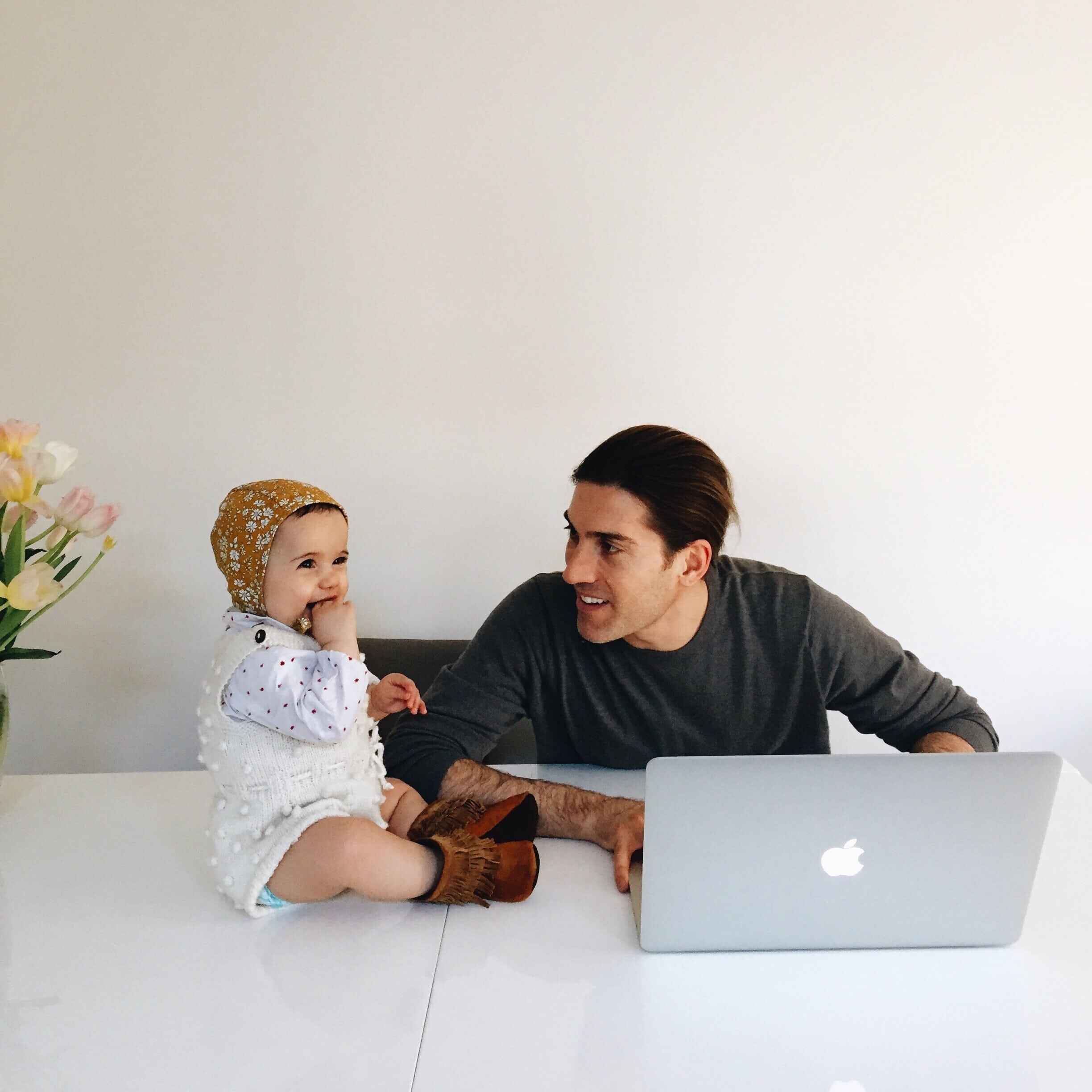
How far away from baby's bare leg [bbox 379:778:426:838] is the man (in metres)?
0.14

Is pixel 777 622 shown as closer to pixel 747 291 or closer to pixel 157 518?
pixel 747 291

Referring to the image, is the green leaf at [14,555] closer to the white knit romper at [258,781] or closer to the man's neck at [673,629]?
the white knit romper at [258,781]

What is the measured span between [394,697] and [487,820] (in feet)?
0.73

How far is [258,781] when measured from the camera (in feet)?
4.38

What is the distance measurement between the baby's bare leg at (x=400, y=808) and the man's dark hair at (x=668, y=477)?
594mm

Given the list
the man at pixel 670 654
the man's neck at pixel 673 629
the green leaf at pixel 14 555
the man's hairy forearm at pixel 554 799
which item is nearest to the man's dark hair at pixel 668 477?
the man at pixel 670 654

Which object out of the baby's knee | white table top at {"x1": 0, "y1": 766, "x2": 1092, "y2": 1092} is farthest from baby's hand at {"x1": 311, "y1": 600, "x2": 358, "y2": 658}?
white table top at {"x1": 0, "y1": 766, "x2": 1092, "y2": 1092}

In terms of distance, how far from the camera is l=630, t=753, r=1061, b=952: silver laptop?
1082 mm

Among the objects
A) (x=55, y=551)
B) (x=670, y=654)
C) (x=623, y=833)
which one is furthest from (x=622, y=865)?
(x=55, y=551)

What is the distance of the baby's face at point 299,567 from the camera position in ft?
4.66

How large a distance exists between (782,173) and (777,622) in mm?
1030

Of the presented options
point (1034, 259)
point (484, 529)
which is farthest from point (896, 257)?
point (484, 529)

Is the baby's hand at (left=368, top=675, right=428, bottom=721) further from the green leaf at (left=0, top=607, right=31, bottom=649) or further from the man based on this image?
the green leaf at (left=0, top=607, right=31, bottom=649)

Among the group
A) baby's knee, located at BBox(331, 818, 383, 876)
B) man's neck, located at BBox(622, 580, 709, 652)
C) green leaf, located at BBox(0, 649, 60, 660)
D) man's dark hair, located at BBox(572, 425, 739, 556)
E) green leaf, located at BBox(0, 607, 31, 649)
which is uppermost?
man's dark hair, located at BBox(572, 425, 739, 556)
